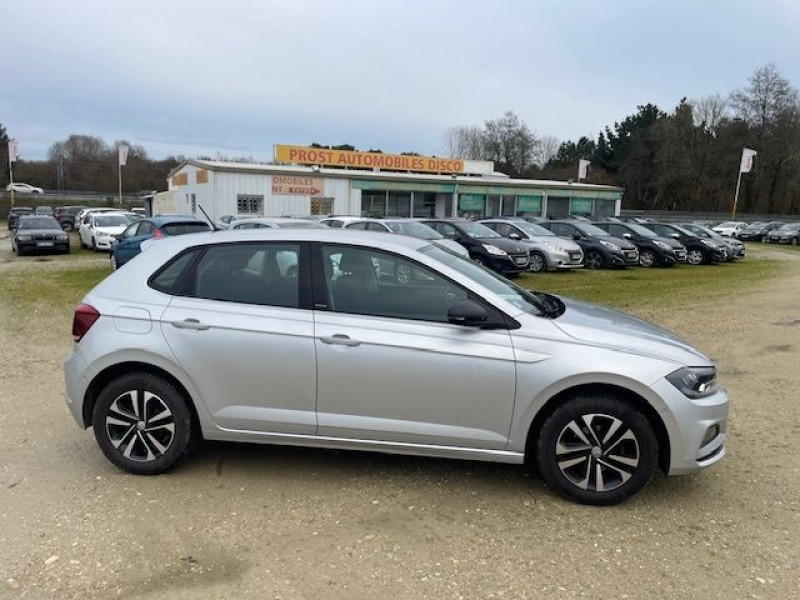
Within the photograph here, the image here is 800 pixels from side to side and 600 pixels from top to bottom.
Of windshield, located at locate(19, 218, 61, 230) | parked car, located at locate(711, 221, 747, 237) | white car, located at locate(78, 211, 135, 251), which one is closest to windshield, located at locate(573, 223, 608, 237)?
white car, located at locate(78, 211, 135, 251)

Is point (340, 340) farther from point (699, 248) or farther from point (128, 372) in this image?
point (699, 248)

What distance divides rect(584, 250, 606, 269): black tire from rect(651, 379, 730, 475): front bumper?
1715cm

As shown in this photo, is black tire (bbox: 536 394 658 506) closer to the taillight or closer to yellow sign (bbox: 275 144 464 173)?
the taillight

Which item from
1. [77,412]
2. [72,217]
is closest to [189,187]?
[72,217]

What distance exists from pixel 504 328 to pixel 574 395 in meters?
0.58

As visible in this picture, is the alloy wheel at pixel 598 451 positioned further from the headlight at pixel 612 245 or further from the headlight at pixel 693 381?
the headlight at pixel 612 245

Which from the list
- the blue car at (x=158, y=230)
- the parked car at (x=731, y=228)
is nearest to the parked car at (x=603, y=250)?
the blue car at (x=158, y=230)

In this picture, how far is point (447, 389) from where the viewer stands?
3.75 metres

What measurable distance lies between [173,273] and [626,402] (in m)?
3.06

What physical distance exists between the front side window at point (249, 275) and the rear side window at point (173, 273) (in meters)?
0.07

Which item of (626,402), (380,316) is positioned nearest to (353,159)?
(380,316)

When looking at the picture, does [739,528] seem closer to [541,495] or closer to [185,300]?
[541,495]

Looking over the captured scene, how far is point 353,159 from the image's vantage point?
4200cm

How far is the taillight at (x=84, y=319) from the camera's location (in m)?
4.17
